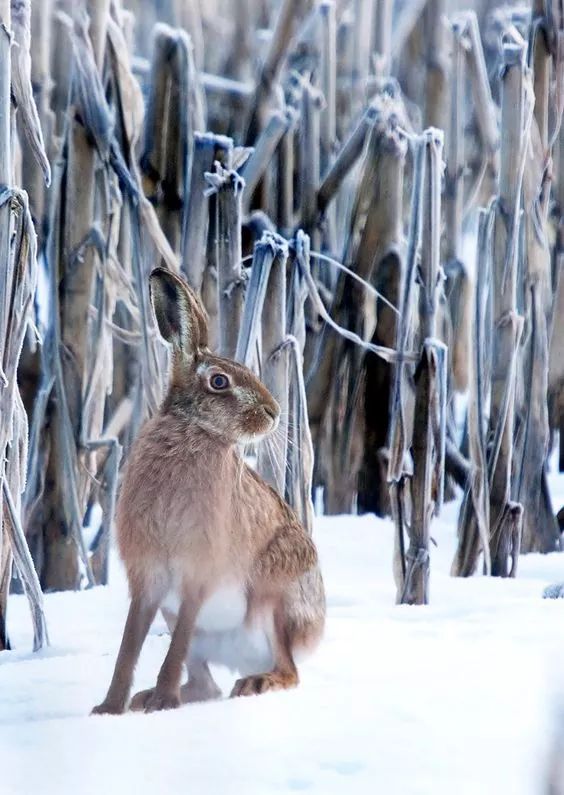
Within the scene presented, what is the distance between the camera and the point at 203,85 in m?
5.27

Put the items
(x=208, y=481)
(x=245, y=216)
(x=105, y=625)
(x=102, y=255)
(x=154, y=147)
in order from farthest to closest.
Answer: (x=245, y=216)
(x=154, y=147)
(x=102, y=255)
(x=105, y=625)
(x=208, y=481)

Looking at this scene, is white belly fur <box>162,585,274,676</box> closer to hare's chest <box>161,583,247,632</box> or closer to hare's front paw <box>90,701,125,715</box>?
hare's chest <box>161,583,247,632</box>

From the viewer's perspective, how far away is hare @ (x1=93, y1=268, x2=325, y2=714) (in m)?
2.29

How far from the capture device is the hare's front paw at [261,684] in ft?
7.54

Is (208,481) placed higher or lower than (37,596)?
higher

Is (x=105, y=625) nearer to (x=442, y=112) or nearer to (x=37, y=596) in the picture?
(x=37, y=596)

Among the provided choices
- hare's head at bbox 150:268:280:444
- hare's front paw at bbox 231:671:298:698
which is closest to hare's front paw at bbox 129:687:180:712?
hare's front paw at bbox 231:671:298:698

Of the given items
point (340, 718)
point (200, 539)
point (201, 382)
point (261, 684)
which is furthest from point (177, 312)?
point (340, 718)

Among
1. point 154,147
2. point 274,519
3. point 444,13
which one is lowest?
point 274,519

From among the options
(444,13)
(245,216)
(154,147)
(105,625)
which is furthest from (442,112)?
(105,625)

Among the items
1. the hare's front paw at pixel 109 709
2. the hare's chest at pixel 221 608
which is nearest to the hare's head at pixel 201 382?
the hare's chest at pixel 221 608

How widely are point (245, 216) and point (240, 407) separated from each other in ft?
7.14

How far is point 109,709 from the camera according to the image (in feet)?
7.28

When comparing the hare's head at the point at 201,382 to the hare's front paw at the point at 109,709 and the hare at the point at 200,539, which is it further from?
the hare's front paw at the point at 109,709
